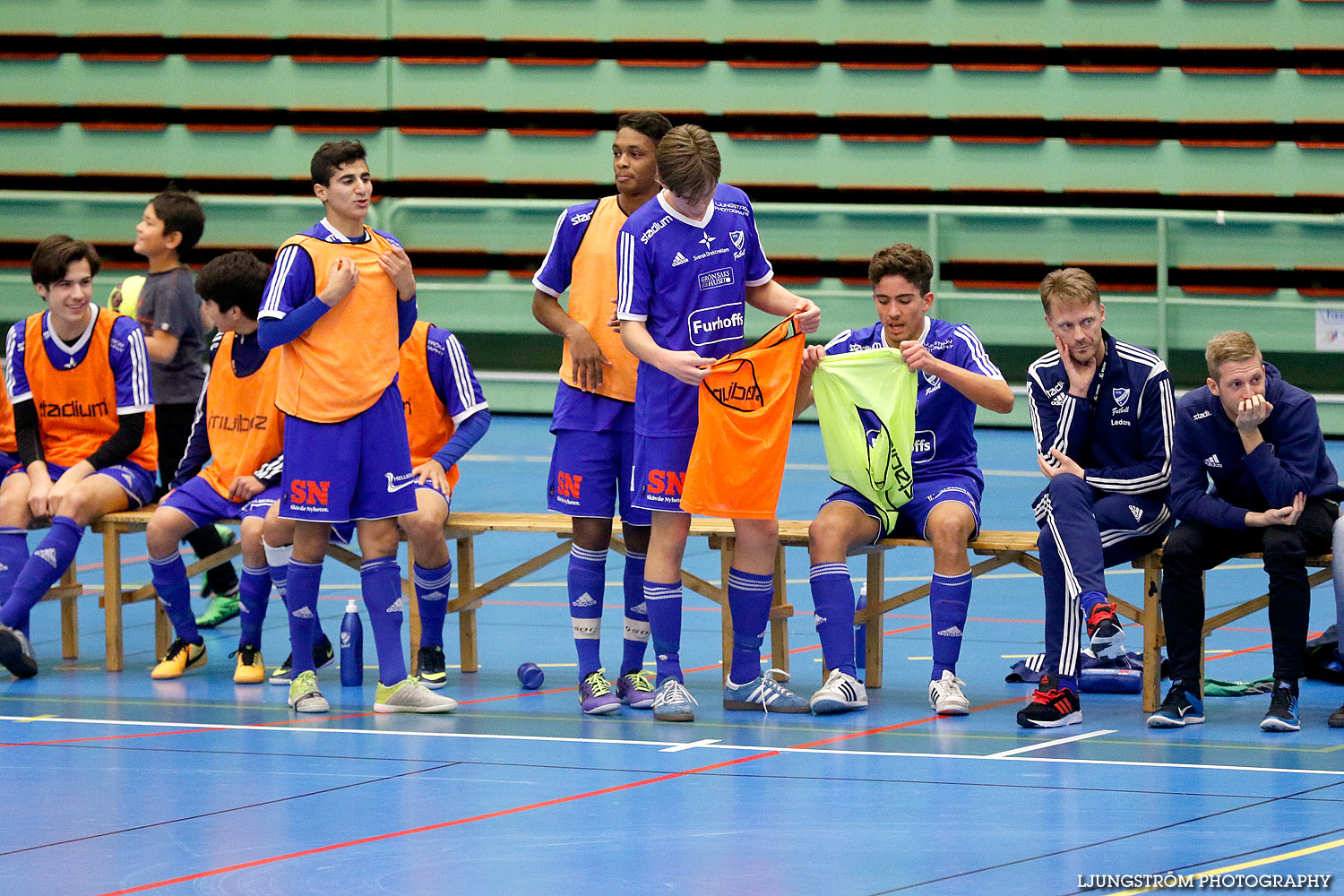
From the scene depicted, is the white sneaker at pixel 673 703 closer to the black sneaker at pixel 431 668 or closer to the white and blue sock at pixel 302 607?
the black sneaker at pixel 431 668

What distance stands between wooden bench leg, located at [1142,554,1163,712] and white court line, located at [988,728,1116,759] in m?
0.33

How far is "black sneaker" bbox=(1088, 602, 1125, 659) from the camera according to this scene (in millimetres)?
5426

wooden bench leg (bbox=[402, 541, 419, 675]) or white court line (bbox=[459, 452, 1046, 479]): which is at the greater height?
white court line (bbox=[459, 452, 1046, 479])

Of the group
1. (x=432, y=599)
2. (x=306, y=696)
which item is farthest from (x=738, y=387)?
(x=306, y=696)

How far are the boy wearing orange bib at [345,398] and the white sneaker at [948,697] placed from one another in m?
1.53

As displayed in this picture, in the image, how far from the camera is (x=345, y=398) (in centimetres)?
555

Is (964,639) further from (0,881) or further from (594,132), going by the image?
(594,132)

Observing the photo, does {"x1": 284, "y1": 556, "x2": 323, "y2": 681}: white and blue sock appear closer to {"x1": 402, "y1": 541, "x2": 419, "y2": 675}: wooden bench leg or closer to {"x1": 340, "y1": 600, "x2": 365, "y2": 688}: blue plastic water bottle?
A: {"x1": 340, "y1": 600, "x2": 365, "y2": 688}: blue plastic water bottle

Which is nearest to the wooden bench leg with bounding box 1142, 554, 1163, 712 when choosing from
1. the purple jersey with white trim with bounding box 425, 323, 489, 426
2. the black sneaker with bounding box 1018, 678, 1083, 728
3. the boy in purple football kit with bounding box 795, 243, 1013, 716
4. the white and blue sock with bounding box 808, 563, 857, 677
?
the black sneaker with bounding box 1018, 678, 1083, 728

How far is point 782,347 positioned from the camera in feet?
18.1

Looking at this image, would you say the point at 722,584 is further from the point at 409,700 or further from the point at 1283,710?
the point at 1283,710

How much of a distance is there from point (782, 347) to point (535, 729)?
4.60 feet

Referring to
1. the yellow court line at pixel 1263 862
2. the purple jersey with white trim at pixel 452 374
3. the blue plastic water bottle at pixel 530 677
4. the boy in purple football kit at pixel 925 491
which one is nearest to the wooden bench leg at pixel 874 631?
the boy in purple football kit at pixel 925 491

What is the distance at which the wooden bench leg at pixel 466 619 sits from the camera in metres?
6.45
